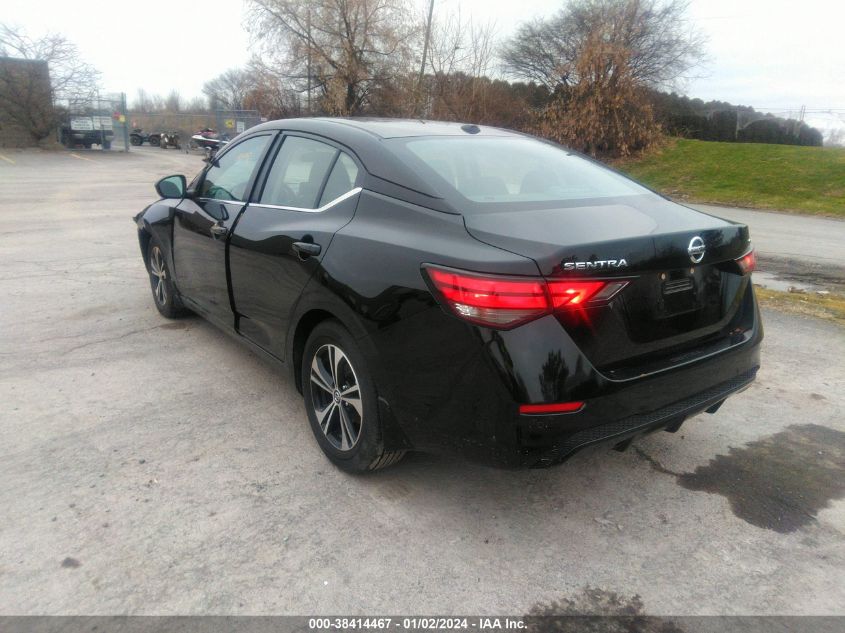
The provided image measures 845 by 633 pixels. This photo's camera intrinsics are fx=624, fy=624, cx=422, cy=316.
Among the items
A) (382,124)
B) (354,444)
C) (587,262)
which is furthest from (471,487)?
(382,124)

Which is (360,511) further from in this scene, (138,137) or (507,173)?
(138,137)

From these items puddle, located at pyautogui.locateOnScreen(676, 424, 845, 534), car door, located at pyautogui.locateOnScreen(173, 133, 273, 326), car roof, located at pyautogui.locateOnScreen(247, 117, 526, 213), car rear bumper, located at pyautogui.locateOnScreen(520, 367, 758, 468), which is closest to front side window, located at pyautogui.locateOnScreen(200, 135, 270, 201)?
car door, located at pyautogui.locateOnScreen(173, 133, 273, 326)

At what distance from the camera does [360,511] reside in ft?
9.17

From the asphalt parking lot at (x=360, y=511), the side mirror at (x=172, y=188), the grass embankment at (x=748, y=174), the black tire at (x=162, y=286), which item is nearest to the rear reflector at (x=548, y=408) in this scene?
the asphalt parking lot at (x=360, y=511)

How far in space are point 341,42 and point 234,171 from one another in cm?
2728

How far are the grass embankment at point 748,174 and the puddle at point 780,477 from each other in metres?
Result: 16.3

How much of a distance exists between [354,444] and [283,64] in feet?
98.2

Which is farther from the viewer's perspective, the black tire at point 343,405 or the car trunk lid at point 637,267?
the black tire at point 343,405

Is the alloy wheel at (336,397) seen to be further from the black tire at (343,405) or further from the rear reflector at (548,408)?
the rear reflector at (548,408)

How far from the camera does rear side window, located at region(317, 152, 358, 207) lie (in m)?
3.07

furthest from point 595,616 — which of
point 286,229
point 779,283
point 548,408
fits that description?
point 779,283

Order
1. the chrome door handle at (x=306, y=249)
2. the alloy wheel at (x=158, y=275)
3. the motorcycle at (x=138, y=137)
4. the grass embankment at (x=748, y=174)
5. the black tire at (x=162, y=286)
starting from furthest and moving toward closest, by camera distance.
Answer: the motorcycle at (x=138, y=137) → the grass embankment at (x=748, y=174) → the alloy wheel at (x=158, y=275) → the black tire at (x=162, y=286) → the chrome door handle at (x=306, y=249)

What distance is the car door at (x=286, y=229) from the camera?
3.06 metres

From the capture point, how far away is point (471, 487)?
9.86 feet
